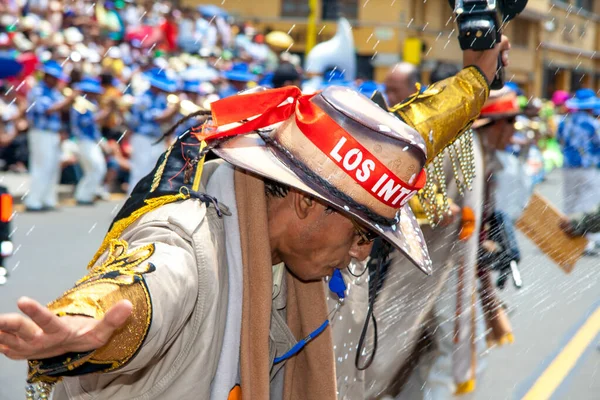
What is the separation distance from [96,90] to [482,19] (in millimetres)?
9666

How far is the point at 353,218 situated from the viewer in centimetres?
196

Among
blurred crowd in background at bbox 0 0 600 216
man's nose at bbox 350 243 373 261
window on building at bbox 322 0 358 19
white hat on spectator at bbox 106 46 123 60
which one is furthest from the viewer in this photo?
window on building at bbox 322 0 358 19

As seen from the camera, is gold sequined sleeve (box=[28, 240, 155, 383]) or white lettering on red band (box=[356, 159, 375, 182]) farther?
white lettering on red band (box=[356, 159, 375, 182])

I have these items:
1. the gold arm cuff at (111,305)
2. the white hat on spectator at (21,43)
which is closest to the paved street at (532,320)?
the gold arm cuff at (111,305)

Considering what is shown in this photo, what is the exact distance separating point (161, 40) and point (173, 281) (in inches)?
644

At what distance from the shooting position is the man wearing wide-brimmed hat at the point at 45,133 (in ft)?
34.7

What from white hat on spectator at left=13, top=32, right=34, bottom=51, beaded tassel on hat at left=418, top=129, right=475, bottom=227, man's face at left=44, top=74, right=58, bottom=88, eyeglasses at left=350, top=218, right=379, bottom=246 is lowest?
white hat on spectator at left=13, top=32, right=34, bottom=51

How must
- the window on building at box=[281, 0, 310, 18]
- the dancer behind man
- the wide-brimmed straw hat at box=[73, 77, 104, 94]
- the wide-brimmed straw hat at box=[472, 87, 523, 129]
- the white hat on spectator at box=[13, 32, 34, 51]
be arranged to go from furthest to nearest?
the window on building at box=[281, 0, 310, 18], the white hat on spectator at box=[13, 32, 34, 51], the wide-brimmed straw hat at box=[73, 77, 104, 94], the wide-brimmed straw hat at box=[472, 87, 523, 129], the dancer behind man

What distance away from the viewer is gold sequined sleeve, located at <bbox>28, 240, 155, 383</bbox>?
1361mm

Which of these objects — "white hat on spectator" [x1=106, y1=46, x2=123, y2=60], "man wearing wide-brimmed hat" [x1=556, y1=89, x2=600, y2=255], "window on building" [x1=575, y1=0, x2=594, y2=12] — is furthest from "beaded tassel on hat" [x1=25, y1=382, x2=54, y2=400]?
"window on building" [x1=575, y1=0, x2=594, y2=12]

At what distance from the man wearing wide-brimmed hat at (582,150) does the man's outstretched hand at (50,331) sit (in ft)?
26.1

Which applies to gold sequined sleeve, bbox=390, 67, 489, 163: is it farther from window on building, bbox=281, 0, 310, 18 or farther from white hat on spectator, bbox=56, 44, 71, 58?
window on building, bbox=281, 0, 310, 18

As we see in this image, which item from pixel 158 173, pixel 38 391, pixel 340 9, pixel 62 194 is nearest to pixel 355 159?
pixel 158 173

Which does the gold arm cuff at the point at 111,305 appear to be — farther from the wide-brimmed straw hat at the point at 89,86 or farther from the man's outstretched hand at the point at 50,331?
the wide-brimmed straw hat at the point at 89,86
